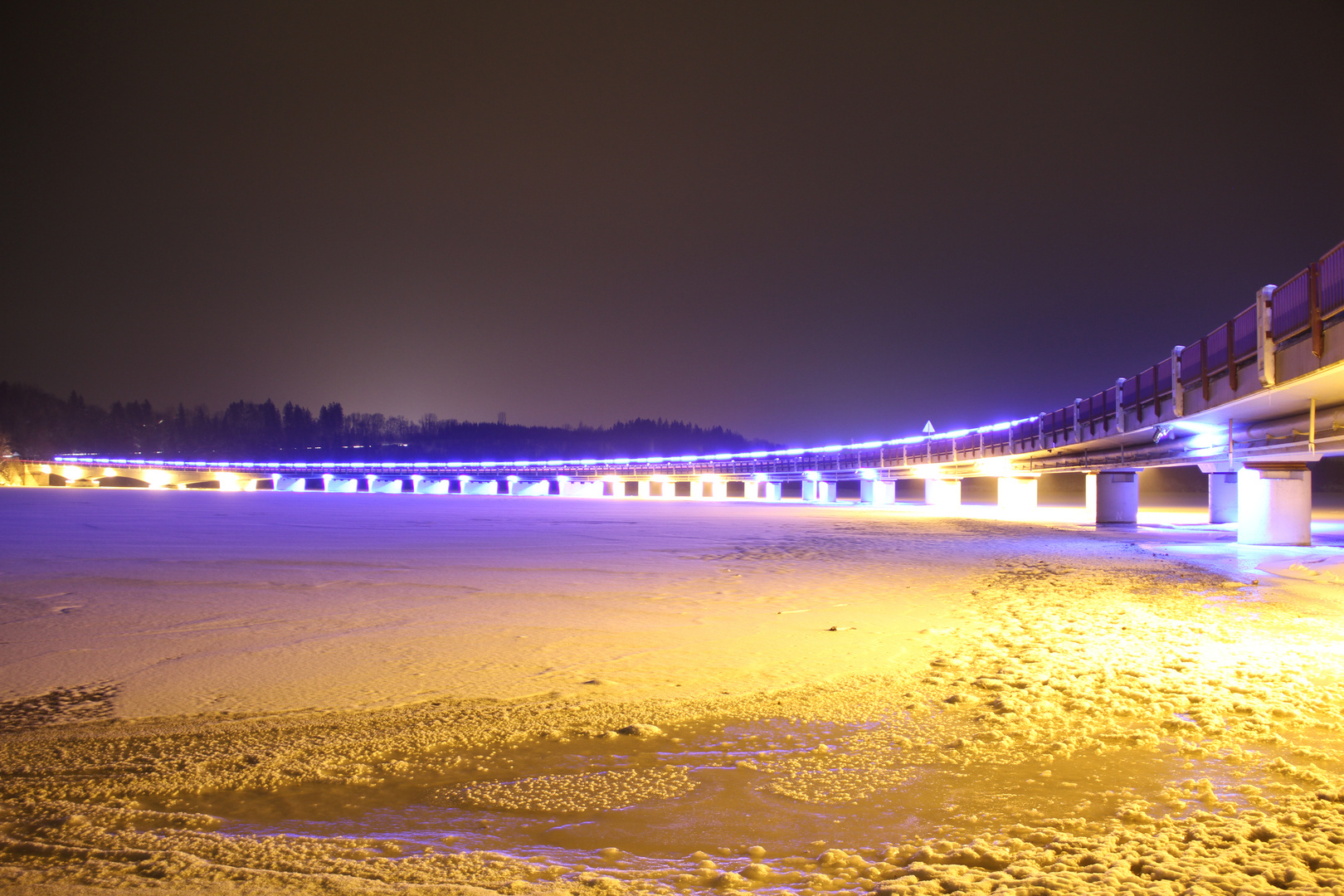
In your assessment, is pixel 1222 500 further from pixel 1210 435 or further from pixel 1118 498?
pixel 1210 435

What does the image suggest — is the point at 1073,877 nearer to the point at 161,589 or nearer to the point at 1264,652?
the point at 1264,652

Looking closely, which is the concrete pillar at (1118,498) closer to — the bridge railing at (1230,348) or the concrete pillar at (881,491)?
the bridge railing at (1230,348)

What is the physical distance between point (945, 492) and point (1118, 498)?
28528mm

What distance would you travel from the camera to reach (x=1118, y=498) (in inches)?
1556

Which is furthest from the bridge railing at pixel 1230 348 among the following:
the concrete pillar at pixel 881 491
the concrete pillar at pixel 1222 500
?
the concrete pillar at pixel 881 491

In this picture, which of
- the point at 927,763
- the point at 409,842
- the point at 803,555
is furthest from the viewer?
the point at 803,555

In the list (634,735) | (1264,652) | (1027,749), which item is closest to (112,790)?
(634,735)

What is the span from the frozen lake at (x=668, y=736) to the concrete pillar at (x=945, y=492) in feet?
173

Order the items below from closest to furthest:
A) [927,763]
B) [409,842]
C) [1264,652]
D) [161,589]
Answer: [409,842] < [927,763] < [1264,652] < [161,589]

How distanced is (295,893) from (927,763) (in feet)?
14.2

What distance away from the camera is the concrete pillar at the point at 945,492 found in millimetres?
66438

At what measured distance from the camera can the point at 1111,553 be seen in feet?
74.3

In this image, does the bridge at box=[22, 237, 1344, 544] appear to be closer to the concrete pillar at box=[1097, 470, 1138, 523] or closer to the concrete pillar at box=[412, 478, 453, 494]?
the concrete pillar at box=[1097, 470, 1138, 523]

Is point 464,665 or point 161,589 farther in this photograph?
point 161,589
